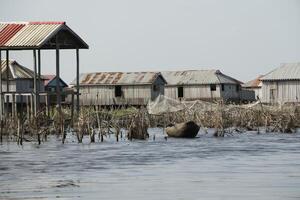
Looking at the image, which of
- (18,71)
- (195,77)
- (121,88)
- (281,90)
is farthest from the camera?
(195,77)

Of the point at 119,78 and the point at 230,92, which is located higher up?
the point at 119,78

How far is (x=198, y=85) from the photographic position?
280ft

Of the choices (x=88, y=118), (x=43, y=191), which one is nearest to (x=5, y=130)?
(x=88, y=118)

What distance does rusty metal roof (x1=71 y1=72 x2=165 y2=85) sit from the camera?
258 feet

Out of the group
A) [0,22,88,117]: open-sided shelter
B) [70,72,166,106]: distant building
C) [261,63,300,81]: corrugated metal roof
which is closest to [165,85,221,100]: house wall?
[70,72,166,106]: distant building

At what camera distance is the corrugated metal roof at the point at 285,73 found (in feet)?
251

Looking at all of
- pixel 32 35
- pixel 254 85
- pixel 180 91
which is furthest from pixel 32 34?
pixel 254 85

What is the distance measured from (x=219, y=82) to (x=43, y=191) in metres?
67.1

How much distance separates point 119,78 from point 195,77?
34.0 ft

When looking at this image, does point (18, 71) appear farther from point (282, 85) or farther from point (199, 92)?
Answer: point (282, 85)

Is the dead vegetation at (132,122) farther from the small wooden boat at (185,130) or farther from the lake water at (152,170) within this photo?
the small wooden boat at (185,130)

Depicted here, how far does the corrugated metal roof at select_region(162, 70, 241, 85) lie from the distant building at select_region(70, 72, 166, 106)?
6063 millimetres

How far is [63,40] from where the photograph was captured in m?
44.0

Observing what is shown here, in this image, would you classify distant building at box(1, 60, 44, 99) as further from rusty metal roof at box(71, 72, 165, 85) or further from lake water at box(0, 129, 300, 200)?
lake water at box(0, 129, 300, 200)
